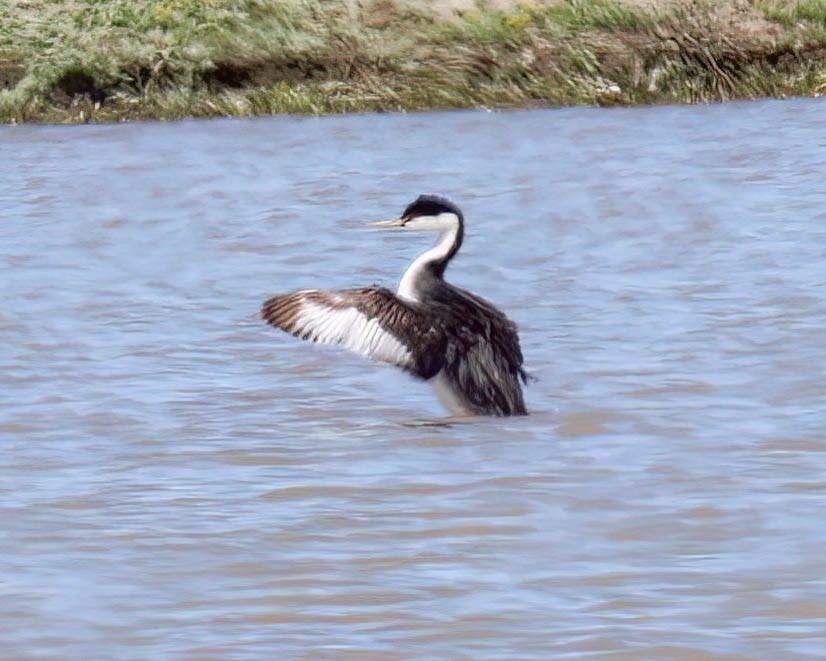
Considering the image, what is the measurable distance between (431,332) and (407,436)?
657 millimetres

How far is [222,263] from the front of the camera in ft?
41.7

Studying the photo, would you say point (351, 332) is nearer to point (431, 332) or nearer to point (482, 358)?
point (431, 332)

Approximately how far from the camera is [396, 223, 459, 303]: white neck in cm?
884

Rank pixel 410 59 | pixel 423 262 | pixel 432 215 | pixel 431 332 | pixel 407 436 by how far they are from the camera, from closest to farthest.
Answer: pixel 407 436 < pixel 431 332 < pixel 423 262 < pixel 432 215 < pixel 410 59

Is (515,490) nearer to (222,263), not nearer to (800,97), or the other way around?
(222,263)

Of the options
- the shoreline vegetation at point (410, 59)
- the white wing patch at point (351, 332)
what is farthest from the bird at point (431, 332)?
the shoreline vegetation at point (410, 59)

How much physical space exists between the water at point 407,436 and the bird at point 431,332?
0.54 ft

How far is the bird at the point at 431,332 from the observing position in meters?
8.48

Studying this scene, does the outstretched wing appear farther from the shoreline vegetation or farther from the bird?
the shoreline vegetation

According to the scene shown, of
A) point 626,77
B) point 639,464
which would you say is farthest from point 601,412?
point 626,77

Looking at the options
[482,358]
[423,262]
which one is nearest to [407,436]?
[482,358]

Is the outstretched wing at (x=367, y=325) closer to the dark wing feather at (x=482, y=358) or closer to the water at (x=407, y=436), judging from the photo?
the dark wing feather at (x=482, y=358)

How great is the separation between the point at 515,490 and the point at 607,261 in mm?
5474

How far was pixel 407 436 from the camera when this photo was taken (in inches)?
318
